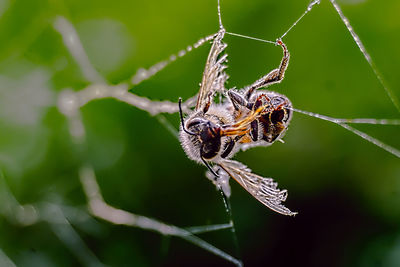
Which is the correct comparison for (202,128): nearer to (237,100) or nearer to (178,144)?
(237,100)

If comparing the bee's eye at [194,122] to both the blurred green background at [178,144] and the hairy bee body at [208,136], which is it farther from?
the blurred green background at [178,144]

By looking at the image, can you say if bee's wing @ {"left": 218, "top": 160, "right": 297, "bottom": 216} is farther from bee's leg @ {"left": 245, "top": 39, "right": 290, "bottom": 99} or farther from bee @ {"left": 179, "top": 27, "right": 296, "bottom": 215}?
bee's leg @ {"left": 245, "top": 39, "right": 290, "bottom": 99}

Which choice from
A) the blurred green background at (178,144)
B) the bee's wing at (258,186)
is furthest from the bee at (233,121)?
the blurred green background at (178,144)

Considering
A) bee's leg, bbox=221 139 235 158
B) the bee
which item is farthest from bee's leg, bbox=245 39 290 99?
bee's leg, bbox=221 139 235 158

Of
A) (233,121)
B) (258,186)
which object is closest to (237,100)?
(233,121)

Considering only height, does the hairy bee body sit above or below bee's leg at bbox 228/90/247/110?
below
